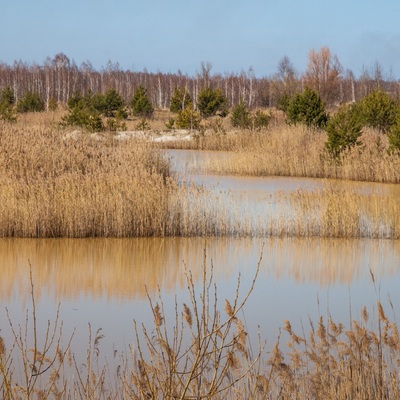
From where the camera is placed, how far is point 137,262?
31.3ft

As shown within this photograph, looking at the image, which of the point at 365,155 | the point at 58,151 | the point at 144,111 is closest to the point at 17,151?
the point at 58,151

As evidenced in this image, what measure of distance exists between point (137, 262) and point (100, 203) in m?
1.49

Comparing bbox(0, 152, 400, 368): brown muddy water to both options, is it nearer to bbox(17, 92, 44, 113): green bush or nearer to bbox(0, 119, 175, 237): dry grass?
bbox(0, 119, 175, 237): dry grass

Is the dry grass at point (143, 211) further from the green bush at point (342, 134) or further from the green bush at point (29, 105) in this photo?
the green bush at point (29, 105)

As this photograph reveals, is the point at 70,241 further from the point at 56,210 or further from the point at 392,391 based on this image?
the point at 392,391

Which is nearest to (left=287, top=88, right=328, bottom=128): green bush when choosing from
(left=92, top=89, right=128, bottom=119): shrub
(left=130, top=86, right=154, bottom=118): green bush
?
(left=92, top=89, right=128, bottom=119): shrub

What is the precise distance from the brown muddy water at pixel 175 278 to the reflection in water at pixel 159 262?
12 mm

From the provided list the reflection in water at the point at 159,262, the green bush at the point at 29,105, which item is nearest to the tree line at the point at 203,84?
the green bush at the point at 29,105

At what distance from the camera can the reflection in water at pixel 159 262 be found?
8.38 meters

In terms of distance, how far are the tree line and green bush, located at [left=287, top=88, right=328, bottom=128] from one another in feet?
73.0

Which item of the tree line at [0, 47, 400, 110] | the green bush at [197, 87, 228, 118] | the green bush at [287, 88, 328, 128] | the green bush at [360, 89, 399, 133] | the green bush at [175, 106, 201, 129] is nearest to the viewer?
the green bush at [360, 89, 399, 133]

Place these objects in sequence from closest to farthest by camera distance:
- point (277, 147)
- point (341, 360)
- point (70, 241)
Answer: point (341, 360) → point (70, 241) → point (277, 147)

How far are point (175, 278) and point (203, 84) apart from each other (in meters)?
59.2

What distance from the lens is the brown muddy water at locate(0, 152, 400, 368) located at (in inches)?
275
